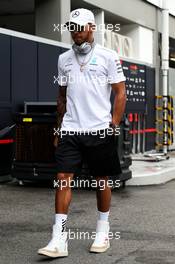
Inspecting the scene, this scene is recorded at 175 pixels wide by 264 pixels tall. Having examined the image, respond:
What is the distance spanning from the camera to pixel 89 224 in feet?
20.5

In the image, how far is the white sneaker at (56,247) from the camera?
4.64 metres

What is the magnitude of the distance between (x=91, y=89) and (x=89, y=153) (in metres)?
0.56

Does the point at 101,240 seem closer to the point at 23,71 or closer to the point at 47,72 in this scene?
the point at 23,71

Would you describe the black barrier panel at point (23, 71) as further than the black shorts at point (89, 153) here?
Yes

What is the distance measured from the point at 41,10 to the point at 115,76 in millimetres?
9730

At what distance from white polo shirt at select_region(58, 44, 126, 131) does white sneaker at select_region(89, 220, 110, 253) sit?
872 mm

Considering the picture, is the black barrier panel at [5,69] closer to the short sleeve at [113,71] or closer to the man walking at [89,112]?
the man walking at [89,112]

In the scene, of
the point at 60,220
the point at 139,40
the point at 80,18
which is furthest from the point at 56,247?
the point at 139,40

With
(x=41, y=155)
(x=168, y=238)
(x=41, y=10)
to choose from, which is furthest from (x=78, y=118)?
(x=41, y=10)

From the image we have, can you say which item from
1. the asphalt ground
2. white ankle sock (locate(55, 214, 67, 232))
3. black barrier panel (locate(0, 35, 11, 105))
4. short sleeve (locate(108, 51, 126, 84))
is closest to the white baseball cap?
short sleeve (locate(108, 51, 126, 84))

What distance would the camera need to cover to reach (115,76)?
4977 millimetres

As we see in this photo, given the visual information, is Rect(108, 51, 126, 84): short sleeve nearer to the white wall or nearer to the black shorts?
the black shorts

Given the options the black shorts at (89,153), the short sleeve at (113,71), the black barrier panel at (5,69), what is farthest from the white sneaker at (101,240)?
the black barrier panel at (5,69)

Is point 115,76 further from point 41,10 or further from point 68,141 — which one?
point 41,10
